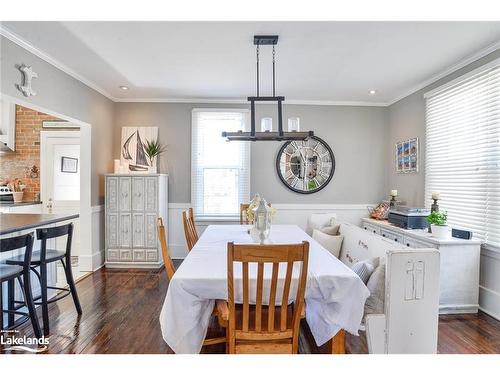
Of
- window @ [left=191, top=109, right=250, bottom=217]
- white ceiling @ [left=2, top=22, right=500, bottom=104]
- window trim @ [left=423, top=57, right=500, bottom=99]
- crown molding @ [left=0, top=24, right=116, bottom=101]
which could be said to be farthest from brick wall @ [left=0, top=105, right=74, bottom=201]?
window trim @ [left=423, top=57, right=500, bottom=99]

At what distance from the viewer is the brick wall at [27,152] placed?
16.3 feet

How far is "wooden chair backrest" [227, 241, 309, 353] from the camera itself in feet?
5.02

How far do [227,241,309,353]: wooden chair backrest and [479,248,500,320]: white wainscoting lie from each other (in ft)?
7.88

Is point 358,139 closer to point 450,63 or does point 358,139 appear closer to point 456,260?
point 450,63

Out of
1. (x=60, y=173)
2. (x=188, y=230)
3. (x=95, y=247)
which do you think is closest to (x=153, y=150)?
(x=95, y=247)

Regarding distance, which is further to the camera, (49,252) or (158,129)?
(158,129)

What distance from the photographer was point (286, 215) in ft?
16.1

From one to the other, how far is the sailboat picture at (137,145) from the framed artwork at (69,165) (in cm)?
115

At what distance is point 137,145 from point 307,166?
2772 millimetres

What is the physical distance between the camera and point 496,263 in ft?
9.36

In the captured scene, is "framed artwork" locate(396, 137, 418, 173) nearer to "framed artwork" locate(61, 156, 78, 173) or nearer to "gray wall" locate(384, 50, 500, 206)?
"gray wall" locate(384, 50, 500, 206)

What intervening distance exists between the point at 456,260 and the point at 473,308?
1.71 feet

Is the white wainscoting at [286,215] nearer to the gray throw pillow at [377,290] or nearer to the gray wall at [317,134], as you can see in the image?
the gray wall at [317,134]

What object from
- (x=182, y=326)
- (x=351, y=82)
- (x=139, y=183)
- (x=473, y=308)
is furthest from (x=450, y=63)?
(x=139, y=183)
